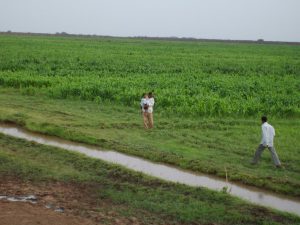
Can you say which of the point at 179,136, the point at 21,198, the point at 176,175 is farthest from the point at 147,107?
the point at 21,198

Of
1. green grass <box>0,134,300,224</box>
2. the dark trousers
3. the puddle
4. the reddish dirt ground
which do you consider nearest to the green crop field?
green grass <box>0,134,300,224</box>

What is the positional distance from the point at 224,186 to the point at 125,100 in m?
13.0

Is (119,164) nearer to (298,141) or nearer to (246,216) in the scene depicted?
(246,216)

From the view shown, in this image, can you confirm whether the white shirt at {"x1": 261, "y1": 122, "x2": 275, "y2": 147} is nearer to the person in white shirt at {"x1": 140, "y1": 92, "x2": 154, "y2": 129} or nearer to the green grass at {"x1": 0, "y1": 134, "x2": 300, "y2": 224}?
the green grass at {"x1": 0, "y1": 134, "x2": 300, "y2": 224}

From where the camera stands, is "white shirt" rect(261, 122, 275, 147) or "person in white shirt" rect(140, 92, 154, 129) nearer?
"white shirt" rect(261, 122, 275, 147)

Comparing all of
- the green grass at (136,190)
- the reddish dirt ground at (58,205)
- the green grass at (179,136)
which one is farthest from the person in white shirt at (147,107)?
the reddish dirt ground at (58,205)

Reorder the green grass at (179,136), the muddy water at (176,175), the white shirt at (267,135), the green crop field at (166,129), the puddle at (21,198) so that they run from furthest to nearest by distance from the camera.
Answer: the white shirt at (267,135)
the green grass at (179,136)
the muddy water at (176,175)
the green crop field at (166,129)
the puddle at (21,198)

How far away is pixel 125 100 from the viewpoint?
81.5ft

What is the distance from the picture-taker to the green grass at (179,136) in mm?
13578

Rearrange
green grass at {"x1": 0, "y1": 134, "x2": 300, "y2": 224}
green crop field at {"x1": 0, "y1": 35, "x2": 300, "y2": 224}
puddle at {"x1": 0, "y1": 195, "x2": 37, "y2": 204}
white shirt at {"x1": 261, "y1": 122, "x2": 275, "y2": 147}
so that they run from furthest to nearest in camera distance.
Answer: white shirt at {"x1": 261, "y1": 122, "x2": 275, "y2": 147}, green crop field at {"x1": 0, "y1": 35, "x2": 300, "y2": 224}, puddle at {"x1": 0, "y1": 195, "x2": 37, "y2": 204}, green grass at {"x1": 0, "y1": 134, "x2": 300, "y2": 224}

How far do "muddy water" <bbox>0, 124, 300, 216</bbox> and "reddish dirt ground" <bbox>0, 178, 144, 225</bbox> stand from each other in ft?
8.89

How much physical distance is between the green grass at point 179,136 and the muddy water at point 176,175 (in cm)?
33

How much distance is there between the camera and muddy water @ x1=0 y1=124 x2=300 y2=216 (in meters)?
11.6

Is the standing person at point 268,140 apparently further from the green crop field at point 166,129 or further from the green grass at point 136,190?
the green grass at point 136,190
